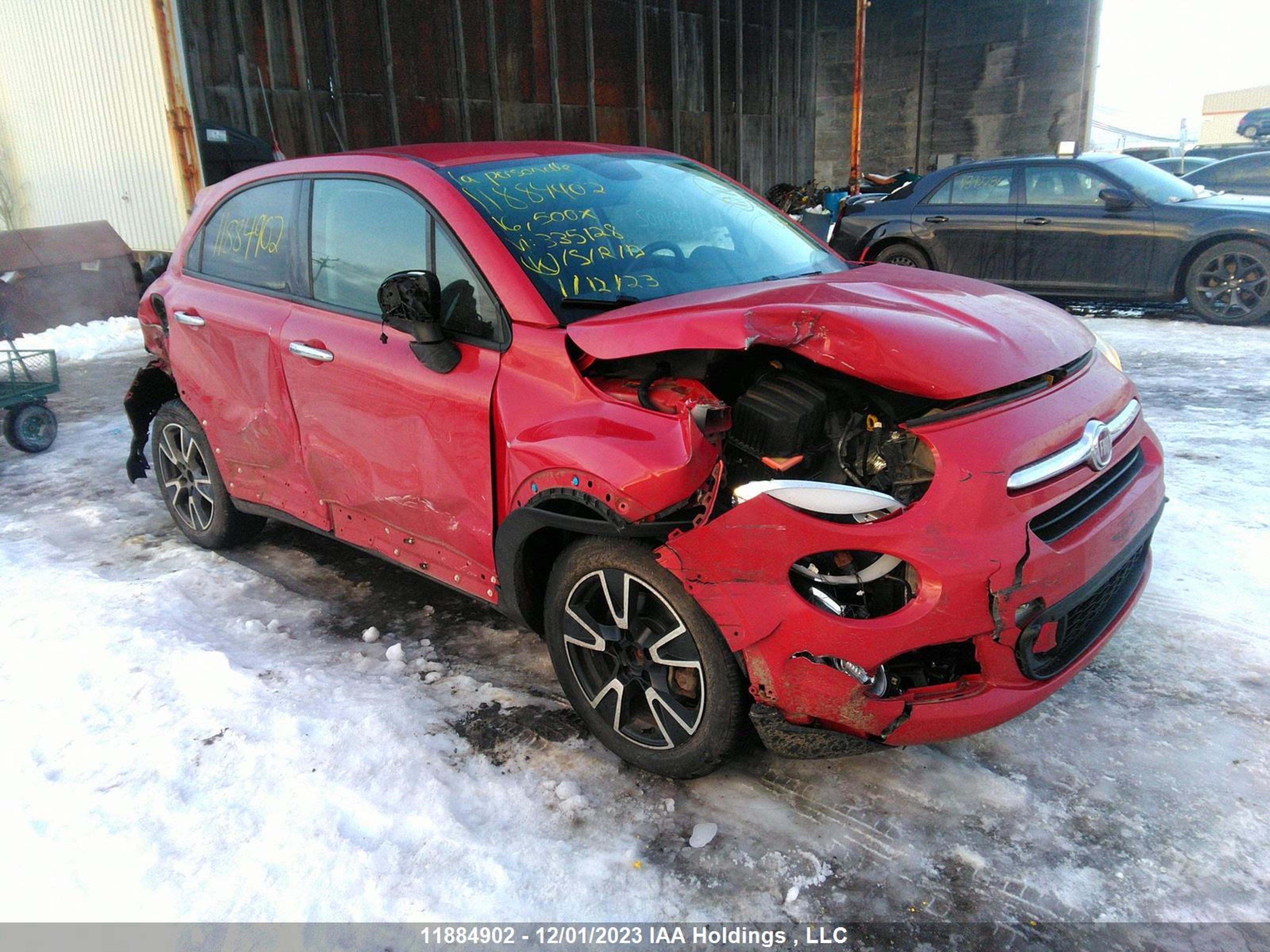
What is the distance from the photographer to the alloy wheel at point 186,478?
4.59 meters

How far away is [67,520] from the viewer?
520cm

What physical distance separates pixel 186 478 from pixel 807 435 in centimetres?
356

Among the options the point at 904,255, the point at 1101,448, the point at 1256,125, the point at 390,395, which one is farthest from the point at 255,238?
the point at 1256,125

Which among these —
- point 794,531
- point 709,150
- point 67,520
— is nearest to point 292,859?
point 794,531

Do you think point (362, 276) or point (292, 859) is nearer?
point (292, 859)

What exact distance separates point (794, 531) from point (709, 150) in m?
17.7

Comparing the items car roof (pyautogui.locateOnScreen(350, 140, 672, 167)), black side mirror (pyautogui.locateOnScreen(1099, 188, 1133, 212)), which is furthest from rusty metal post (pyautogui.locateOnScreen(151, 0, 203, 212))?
black side mirror (pyautogui.locateOnScreen(1099, 188, 1133, 212))

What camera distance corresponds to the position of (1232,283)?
28.0 feet

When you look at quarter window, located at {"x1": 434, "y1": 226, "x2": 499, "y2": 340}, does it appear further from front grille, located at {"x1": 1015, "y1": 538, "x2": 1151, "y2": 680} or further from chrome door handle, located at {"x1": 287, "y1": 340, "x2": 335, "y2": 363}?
front grille, located at {"x1": 1015, "y1": 538, "x2": 1151, "y2": 680}

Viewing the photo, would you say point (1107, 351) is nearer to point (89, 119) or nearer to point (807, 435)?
point (807, 435)

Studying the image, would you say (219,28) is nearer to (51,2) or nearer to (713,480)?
(51,2)

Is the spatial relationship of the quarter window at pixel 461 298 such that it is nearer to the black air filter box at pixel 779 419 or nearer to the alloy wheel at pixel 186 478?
the black air filter box at pixel 779 419

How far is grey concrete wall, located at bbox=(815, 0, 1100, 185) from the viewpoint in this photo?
19.6m

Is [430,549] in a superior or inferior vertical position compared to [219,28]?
inferior
